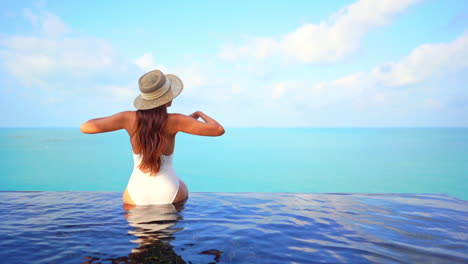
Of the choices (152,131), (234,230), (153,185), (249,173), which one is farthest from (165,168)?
(249,173)

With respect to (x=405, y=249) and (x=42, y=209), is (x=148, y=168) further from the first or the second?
(x=405, y=249)

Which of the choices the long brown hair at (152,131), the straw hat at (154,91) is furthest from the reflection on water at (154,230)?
the straw hat at (154,91)

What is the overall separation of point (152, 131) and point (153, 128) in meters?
0.03

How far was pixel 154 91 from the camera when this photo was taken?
315cm

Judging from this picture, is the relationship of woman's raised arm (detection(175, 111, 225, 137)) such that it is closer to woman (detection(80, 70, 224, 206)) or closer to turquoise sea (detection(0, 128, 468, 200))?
woman (detection(80, 70, 224, 206))

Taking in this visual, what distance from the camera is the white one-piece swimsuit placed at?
11.0ft

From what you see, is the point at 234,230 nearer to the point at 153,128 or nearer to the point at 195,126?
the point at 195,126

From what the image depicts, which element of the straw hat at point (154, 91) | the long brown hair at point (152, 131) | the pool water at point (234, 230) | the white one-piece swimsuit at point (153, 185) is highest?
the straw hat at point (154, 91)

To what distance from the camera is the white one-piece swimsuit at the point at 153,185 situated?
335 cm

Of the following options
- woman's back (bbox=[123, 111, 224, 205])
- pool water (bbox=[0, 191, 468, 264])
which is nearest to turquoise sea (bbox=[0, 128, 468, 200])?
pool water (bbox=[0, 191, 468, 264])

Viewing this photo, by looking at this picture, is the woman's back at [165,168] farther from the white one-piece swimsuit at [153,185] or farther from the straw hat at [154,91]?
the straw hat at [154,91]

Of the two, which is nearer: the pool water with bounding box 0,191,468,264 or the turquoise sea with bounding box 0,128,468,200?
the pool water with bounding box 0,191,468,264

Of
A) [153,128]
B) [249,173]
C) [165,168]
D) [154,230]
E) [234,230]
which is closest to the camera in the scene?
[154,230]

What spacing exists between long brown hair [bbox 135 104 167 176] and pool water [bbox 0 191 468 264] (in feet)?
2.10
